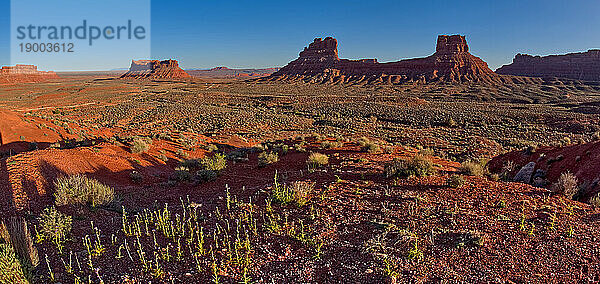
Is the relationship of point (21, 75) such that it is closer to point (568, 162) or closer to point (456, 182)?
point (456, 182)

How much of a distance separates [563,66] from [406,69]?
5261 cm

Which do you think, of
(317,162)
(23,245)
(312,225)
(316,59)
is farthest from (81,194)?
(316,59)

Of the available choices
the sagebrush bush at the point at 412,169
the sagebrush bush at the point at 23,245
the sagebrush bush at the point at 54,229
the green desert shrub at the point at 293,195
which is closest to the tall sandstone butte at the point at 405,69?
the sagebrush bush at the point at 412,169

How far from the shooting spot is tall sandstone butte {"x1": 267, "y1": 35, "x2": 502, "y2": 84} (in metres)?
99.4

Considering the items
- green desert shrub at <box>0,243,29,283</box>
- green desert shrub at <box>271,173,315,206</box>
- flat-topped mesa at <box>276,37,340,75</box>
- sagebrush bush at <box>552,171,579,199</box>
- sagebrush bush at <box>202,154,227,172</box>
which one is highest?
flat-topped mesa at <box>276,37,340,75</box>

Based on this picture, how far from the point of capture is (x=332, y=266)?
410cm

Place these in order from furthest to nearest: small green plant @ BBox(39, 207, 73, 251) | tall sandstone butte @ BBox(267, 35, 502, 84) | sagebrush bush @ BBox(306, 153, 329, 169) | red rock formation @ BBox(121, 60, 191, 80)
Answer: red rock formation @ BBox(121, 60, 191, 80)
tall sandstone butte @ BBox(267, 35, 502, 84)
sagebrush bush @ BBox(306, 153, 329, 169)
small green plant @ BBox(39, 207, 73, 251)

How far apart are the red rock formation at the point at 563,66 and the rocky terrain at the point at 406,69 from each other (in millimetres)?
16641

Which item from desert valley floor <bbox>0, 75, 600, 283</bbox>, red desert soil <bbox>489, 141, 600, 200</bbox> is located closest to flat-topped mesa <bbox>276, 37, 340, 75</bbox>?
red desert soil <bbox>489, 141, 600, 200</bbox>

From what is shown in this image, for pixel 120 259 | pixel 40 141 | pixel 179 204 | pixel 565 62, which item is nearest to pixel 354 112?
pixel 40 141

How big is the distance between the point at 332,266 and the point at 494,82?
348ft

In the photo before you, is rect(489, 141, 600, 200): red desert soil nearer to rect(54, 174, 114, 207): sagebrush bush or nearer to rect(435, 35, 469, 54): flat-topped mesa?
rect(54, 174, 114, 207): sagebrush bush

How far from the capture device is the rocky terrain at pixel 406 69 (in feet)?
325

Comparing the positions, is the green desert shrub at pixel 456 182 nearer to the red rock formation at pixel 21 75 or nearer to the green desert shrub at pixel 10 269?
the green desert shrub at pixel 10 269
